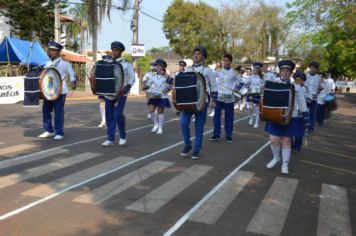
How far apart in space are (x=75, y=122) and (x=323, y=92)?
757cm

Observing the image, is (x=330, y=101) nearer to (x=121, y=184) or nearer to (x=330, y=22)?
(x=121, y=184)

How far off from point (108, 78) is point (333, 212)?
5.33 metres

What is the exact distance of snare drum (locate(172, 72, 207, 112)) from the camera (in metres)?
8.69

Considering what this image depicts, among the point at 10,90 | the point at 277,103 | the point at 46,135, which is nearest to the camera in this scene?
the point at 277,103

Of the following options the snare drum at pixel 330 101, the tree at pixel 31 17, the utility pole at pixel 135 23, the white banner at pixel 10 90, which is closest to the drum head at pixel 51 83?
the snare drum at pixel 330 101

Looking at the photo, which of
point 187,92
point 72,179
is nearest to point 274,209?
point 72,179

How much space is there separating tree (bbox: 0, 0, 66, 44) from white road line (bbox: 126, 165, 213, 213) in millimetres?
33018

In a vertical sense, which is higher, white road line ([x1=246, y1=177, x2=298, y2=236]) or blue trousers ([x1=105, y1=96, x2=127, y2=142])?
blue trousers ([x1=105, y1=96, x2=127, y2=142])

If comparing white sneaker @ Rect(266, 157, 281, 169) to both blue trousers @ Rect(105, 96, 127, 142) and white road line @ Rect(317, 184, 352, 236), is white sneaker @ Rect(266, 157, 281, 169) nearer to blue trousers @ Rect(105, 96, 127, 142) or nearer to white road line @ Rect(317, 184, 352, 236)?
white road line @ Rect(317, 184, 352, 236)

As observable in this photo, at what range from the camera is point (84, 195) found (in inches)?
243

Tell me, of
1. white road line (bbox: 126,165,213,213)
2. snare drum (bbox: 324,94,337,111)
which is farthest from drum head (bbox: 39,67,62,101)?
snare drum (bbox: 324,94,337,111)

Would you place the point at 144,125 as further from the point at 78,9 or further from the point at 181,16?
the point at 78,9

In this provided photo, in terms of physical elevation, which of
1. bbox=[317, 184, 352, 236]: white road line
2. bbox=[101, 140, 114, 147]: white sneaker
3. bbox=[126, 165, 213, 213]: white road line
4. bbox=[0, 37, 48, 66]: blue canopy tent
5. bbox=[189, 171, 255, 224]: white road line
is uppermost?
bbox=[0, 37, 48, 66]: blue canopy tent

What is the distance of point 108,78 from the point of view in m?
9.66
